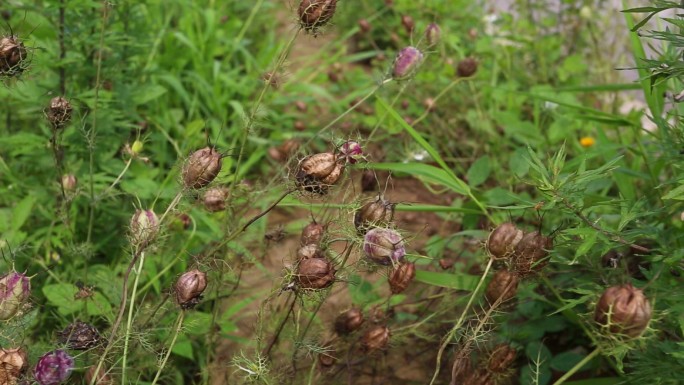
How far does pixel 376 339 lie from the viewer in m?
1.83

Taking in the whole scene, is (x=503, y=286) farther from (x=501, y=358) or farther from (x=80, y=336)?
(x=80, y=336)

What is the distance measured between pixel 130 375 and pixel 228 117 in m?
1.49

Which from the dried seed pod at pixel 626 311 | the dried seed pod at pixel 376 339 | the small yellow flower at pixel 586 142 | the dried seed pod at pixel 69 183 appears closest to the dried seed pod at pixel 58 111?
the dried seed pod at pixel 69 183

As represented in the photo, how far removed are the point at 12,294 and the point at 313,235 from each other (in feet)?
1.87

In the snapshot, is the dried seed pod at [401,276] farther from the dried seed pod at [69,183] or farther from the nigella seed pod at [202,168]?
the dried seed pod at [69,183]

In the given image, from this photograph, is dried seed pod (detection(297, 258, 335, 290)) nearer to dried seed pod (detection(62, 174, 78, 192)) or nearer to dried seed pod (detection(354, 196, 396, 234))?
dried seed pod (detection(354, 196, 396, 234))

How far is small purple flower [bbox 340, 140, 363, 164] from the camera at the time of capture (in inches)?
60.0

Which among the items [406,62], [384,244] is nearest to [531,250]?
[384,244]

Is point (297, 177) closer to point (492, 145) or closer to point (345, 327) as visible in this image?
point (345, 327)

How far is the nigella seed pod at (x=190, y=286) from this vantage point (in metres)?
1.53

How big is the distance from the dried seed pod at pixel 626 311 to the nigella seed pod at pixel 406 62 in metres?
0.84

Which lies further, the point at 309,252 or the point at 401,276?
the point at 401,276

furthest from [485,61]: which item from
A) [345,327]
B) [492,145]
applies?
[345,327]

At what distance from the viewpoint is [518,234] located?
1.55 metres
